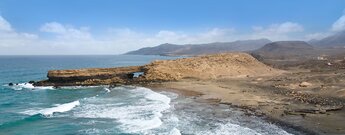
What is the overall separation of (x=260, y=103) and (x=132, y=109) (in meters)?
11.3

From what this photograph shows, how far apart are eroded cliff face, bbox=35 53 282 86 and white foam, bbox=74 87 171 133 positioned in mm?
12749

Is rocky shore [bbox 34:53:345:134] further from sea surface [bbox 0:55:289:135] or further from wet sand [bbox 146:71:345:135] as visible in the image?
sea surface [bbox 0:55:289:135]

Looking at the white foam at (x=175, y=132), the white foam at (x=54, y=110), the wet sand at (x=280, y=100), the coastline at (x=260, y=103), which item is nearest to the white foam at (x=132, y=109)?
the white foam at (x=54, y=110)

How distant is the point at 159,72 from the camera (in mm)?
57000

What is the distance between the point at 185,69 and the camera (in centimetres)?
5969

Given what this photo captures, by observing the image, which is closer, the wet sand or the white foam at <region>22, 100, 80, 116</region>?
the wet sand

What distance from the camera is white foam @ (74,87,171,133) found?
27.0 metres

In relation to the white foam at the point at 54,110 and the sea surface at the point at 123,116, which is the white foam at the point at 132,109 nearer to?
the sea surface at the point at 123,116

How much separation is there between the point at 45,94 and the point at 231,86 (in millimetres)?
23464

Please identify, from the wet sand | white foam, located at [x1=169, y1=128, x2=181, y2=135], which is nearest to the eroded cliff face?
the wet sand

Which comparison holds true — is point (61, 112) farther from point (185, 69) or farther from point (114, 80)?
point (185, 69)

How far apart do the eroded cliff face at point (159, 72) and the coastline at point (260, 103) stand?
3.87 meters

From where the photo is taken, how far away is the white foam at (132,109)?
27000 millimetres

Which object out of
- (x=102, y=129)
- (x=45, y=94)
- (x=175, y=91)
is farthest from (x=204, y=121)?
(x=45, y=94)
